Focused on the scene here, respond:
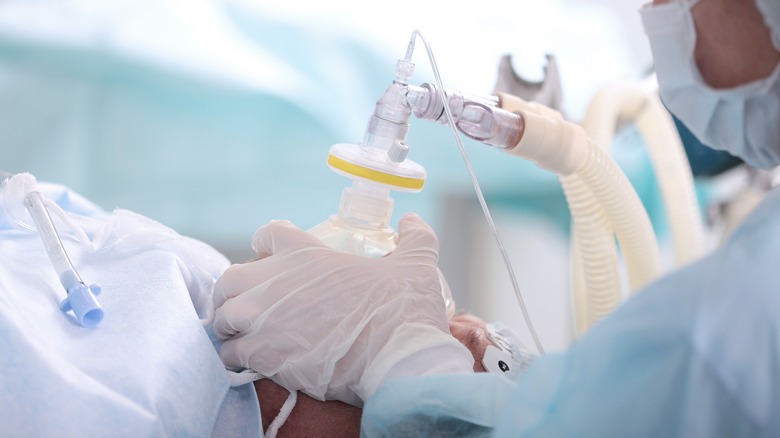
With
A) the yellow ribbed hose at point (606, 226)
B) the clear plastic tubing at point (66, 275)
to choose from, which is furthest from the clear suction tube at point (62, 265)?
the yellow ribbed hose at point (606, 226)

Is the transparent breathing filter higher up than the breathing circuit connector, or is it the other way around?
the breathing circuit connector

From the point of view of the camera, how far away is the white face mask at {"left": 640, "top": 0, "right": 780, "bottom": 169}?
2.99ft

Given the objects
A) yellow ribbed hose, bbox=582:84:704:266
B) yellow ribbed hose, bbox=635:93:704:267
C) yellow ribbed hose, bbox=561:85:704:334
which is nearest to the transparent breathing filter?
yellow ribbed hose, bbox=561:85:704:334

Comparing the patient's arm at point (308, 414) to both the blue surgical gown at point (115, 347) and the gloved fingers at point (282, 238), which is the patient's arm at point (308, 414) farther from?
the gloved fingers at point (282, 238)

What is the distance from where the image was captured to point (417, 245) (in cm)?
114

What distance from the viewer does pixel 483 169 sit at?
8.02ft

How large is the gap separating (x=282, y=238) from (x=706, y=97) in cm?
56

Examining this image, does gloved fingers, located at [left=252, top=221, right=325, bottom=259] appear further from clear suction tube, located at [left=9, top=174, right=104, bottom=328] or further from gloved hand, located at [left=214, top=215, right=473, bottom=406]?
clear suction tube, located at [left=9, top=174, right=104, bottom=328]

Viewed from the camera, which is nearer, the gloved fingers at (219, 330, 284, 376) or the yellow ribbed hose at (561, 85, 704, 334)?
the gloved fingers at (219, 330, 284, 376)

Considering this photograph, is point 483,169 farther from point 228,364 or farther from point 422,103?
point 228,364

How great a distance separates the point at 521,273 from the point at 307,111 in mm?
901

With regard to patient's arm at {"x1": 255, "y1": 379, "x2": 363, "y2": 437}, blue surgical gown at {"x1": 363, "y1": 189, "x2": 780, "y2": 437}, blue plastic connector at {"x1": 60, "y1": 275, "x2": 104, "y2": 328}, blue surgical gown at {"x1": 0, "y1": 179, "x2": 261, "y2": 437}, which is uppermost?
blue surgical gown at {"x1": 363, "y1": 189, "x2": 780, "y2": 437}

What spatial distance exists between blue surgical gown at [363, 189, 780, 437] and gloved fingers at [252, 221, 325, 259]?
42 centimetres

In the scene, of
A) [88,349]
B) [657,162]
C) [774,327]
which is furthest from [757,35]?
[657,162]
